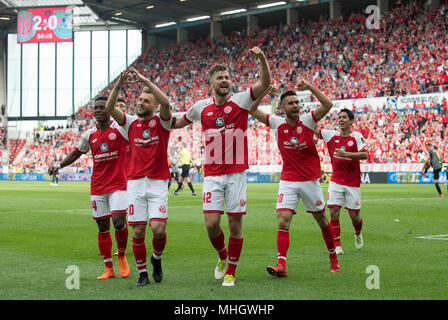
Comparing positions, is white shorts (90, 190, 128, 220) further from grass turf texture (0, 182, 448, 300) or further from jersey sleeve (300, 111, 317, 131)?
jersey sleeve (300, 111, 317, 131)

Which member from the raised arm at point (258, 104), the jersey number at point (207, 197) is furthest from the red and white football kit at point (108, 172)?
the raised arm at point (258, 104)

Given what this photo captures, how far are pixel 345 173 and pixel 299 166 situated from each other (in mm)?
2400

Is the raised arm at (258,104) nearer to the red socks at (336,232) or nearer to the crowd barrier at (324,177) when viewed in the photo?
the red socks at (336,232)

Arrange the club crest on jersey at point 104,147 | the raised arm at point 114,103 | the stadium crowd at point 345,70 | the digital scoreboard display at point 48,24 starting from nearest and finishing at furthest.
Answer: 1. the raised arm at point 114,103
2. the club crest on jersey at point 104,147
3. the stadium crowd at point 345,70
4. the digital scoreboard display at point 48,24

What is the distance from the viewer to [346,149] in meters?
9.88

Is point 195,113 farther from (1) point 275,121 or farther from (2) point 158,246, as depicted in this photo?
(2) point 158,246

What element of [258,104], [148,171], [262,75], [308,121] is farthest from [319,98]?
[148,171]

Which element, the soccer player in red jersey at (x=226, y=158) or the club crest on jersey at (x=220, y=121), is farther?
the club crest on jersey at (x=220, y=121)

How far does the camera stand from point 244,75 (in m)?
49.5

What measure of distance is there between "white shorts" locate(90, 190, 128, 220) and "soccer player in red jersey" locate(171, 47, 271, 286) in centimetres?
125

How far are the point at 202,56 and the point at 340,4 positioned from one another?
46.7 ft

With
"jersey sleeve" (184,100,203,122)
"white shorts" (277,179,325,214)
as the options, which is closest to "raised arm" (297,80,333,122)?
"white shorts" (277,179,325,214)

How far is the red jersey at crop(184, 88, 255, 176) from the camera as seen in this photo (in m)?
6.83

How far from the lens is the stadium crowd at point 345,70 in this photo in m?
35.8
